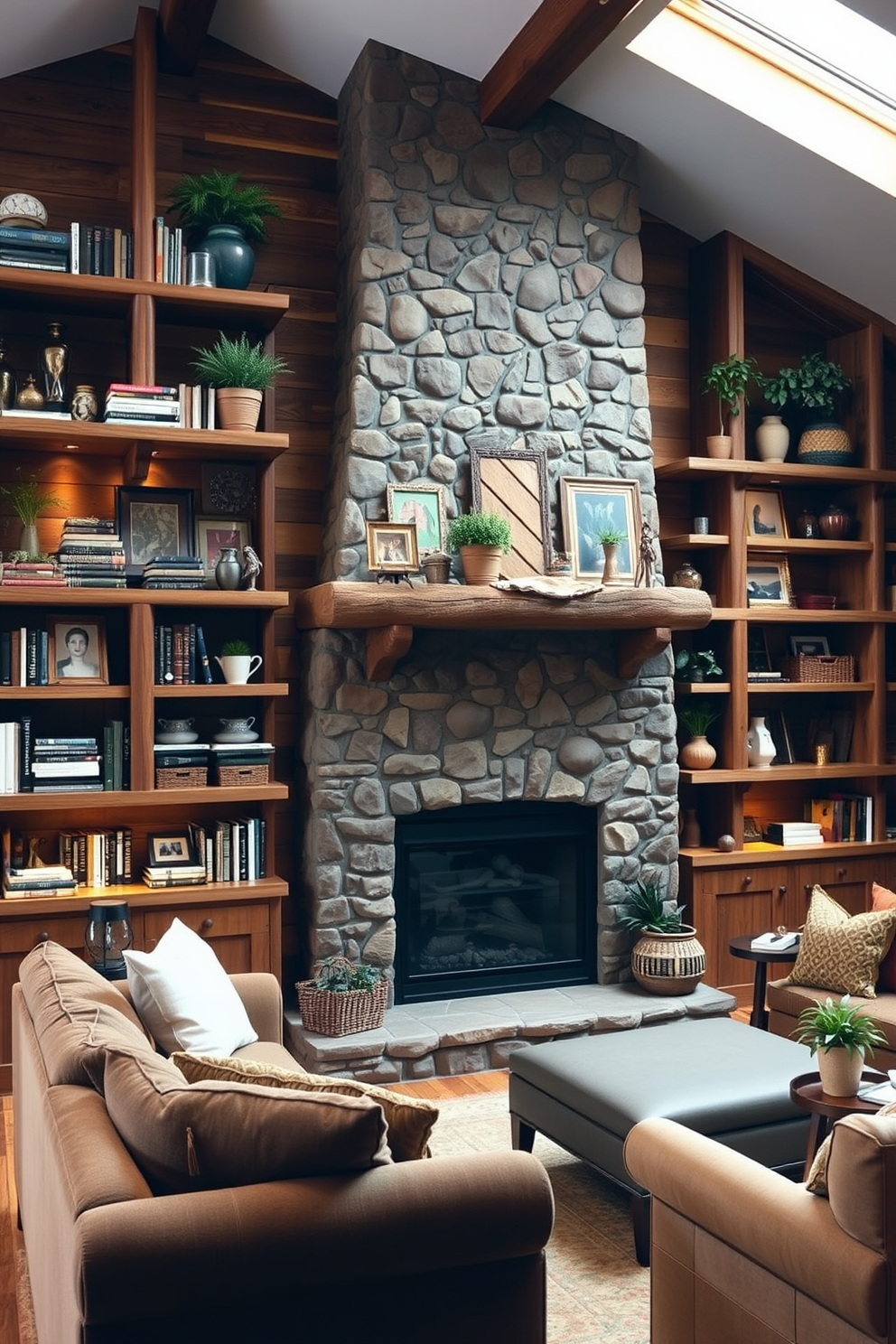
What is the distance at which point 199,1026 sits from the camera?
3.13 metres

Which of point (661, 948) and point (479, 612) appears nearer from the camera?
point (479, 612)

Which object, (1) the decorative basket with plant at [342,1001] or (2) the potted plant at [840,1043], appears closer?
(2) the potted plant at [840,1043]

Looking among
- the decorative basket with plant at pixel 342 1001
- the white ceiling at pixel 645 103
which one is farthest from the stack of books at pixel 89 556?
the white ceiling at pixel 645 103

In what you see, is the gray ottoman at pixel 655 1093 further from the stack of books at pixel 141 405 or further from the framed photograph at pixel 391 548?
the stack of books at pixel 141 405

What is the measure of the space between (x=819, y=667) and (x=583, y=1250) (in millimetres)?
3295

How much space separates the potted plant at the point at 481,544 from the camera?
184 inches

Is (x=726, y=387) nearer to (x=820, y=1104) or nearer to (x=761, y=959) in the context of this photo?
(x=761, y=959)

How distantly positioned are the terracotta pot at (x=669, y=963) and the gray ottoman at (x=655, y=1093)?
126cm

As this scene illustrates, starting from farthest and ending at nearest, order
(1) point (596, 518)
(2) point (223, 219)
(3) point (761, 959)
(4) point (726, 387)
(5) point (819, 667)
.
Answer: (5) point (819, 667)
(4) point (726, 387)
(1) point (596, 518)
(2) point (223, 219)
(3) point (761, 959)

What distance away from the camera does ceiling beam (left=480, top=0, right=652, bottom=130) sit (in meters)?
4.11

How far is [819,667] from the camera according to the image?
18.9ft

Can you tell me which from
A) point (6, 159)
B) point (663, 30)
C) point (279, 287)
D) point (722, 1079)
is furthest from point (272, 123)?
point (722, 1079)

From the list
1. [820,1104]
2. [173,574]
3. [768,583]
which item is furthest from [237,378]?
[820,1104]

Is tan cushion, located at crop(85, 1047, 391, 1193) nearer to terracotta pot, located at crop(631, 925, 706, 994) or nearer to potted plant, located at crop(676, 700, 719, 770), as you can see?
terracotta pot, located at crop(631, 925, 706, 994)
